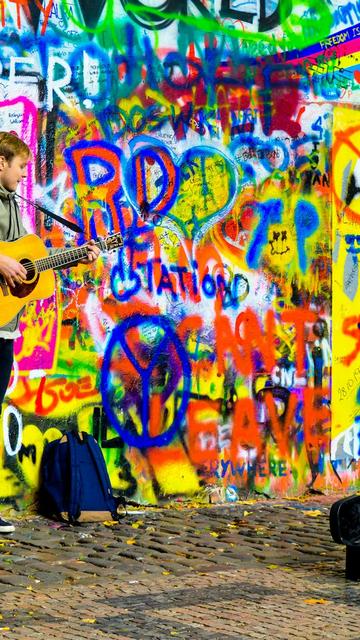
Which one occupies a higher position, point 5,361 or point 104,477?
point 5,361

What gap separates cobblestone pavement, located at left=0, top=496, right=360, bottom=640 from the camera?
6.10 meters

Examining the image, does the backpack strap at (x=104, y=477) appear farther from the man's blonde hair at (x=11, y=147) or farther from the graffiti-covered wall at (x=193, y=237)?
the man's blonde hair at (x=11, y=147)

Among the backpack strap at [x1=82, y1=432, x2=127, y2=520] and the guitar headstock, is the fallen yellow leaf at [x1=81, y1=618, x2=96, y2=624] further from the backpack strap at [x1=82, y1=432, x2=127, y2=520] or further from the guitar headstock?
the guitar headstock

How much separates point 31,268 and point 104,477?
1.44m

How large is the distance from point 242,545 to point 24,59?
130 inches

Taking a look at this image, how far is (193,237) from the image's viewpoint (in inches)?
372

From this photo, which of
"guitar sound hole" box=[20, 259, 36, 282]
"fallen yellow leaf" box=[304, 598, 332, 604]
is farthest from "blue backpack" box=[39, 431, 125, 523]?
"fallen yellow leaf" box=[304, 598, 332, 604]

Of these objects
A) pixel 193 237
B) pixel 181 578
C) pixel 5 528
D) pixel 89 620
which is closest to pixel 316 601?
pixel 181 578

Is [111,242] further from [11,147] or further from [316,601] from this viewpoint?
[316,601]

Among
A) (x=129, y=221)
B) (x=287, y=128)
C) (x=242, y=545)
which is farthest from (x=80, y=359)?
(x=287, y=128)

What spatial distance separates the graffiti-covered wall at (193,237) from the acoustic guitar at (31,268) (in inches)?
14.8

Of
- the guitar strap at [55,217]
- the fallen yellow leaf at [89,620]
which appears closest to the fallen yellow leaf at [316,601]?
the fallen yellow leaf at [89,620]

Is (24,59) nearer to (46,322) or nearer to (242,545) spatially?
(46,322)

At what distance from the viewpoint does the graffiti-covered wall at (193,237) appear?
8.84 m
